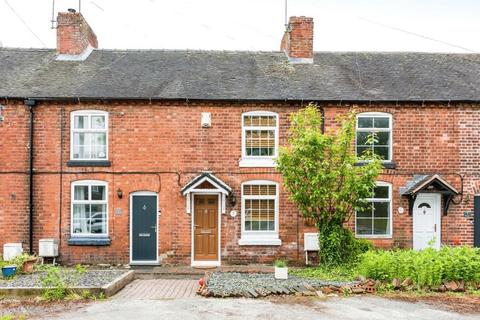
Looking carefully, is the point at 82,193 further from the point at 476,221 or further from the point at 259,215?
the point at 476,221

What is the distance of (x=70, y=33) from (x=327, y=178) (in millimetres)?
11935

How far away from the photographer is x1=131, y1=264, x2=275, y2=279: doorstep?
15.4 m

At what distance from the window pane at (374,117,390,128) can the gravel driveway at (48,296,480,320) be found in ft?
24.2

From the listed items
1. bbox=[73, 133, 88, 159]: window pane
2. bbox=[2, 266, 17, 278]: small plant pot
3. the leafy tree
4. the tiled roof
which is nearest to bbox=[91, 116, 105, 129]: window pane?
bbox=[73, 133, 88, 159]: window pane

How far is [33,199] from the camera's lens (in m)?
16.8

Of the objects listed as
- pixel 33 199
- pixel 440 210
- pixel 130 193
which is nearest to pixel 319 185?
pixel 440 210

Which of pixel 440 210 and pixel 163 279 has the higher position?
pixel 440 210

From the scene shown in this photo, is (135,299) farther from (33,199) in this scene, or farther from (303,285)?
(33,199)

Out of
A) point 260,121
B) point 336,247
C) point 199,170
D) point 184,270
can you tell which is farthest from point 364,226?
point 184,270

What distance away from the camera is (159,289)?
1326cm

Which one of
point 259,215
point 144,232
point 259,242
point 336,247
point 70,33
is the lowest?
point 259,242

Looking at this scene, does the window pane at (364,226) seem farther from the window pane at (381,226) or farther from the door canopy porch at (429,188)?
the door canopy porch at (429,188)

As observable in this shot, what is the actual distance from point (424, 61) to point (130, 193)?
12839 mm

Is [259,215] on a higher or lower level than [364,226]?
higher
